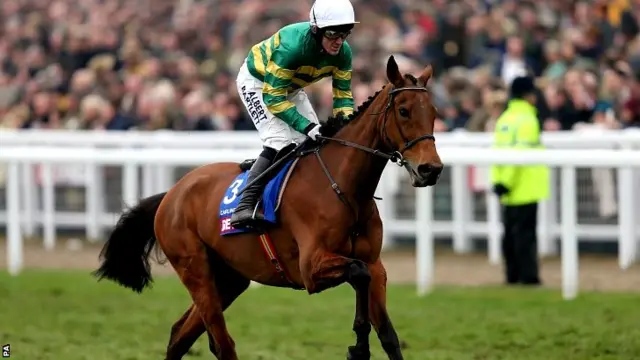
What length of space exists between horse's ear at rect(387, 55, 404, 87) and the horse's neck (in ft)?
0.70

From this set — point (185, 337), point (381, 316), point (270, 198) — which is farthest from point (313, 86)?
point (381, 316)

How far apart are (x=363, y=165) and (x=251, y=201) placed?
2.18 ft

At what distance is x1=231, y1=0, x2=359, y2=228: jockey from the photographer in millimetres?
6922

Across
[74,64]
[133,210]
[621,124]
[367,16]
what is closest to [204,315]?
[133,210]

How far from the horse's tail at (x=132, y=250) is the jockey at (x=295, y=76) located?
1.04 metres

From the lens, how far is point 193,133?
13953 millimetres

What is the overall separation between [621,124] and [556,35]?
5.92 feet

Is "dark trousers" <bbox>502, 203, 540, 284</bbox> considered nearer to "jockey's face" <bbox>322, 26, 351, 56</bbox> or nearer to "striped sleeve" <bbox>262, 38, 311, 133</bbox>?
"striped sleeve" <bbox>262, 38, 311, 133</bbox>

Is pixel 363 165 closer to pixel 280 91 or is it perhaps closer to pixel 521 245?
pixel 280 91

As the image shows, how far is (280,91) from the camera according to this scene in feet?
23.4

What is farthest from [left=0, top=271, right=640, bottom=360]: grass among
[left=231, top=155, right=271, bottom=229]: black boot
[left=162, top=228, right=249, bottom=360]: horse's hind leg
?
[left=231, top=155, right=271, bottom=229]: black boot

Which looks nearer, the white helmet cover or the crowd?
the white helmet cover

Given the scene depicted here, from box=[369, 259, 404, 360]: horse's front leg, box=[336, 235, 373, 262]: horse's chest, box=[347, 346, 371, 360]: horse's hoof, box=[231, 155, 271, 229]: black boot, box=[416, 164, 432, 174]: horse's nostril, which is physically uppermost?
box=[416, 164, 432, 174]: horse's nostril

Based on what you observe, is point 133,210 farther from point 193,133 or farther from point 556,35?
point 556,35
